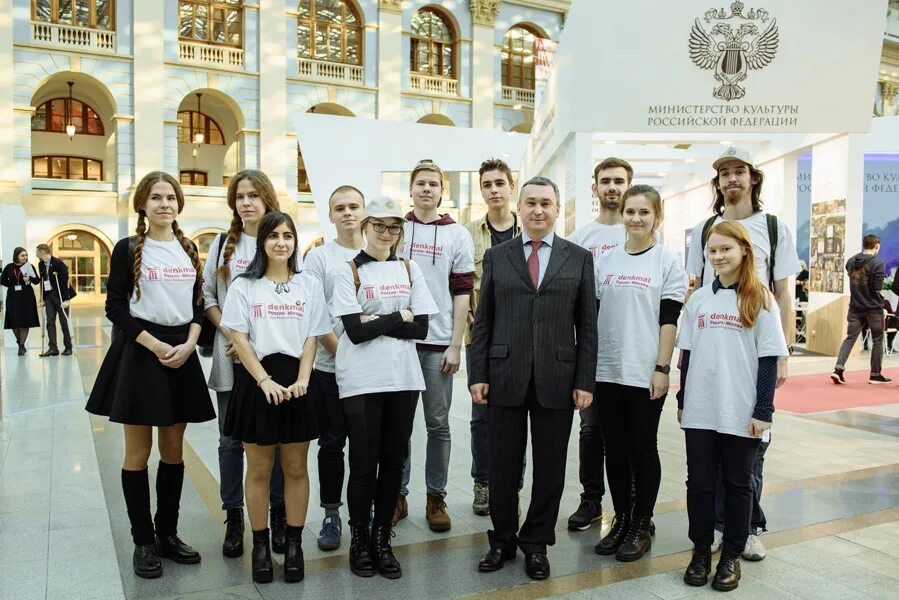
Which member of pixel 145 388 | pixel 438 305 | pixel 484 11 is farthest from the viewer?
pixel 484 11

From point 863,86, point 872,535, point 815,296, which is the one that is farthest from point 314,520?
point 815,296

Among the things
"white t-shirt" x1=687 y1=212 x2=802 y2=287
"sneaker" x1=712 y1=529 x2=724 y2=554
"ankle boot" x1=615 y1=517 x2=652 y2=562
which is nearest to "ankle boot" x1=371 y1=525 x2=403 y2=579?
"ankle boot" x1=615 y1=517 x2=652 y2=562

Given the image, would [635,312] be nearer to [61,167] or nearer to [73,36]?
[73,36]

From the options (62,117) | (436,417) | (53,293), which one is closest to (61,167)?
(62,117)

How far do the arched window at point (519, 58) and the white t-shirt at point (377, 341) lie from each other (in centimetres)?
3051

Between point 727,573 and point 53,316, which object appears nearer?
point 727,573

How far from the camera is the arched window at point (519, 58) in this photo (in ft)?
107

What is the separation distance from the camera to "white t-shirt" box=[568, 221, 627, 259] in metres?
4.20

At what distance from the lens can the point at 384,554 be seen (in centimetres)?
350

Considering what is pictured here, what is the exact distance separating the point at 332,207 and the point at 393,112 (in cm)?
2633

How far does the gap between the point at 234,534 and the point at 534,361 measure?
1725mm

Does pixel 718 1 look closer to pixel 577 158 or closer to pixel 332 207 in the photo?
pixel 577 158

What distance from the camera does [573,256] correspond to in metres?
3.54

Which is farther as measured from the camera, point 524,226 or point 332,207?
point 332,207
